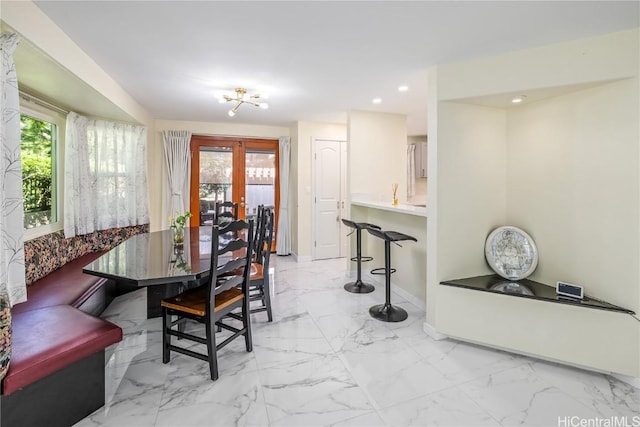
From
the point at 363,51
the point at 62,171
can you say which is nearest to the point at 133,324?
the point at 62,171

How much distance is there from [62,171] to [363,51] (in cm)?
338

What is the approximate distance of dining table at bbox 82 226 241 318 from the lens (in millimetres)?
1796

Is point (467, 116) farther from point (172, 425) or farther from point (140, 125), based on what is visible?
point (140, 125)

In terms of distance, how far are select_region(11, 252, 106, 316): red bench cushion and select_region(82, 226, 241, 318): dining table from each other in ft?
1.21

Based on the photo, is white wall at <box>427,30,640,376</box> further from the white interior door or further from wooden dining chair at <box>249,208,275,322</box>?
the white interior door

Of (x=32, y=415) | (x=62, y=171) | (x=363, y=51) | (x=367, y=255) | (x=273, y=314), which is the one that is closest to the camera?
(x=32, y=415)

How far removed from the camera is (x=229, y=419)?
5.40 feet

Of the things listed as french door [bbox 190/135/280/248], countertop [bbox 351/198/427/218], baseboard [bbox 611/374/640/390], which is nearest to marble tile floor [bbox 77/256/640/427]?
baseboard [bbox 611/374/640/390]

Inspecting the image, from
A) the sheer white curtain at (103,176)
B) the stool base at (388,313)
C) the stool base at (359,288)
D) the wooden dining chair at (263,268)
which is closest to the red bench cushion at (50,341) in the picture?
the wooden dining chair at (263,268)

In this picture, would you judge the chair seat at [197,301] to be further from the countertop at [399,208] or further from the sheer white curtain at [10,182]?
the countertop at [399,208]

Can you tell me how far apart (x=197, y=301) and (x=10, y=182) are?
4.08ft

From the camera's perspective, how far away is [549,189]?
244cm

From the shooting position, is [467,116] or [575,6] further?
[467,116]

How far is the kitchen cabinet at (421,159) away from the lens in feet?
19.3
